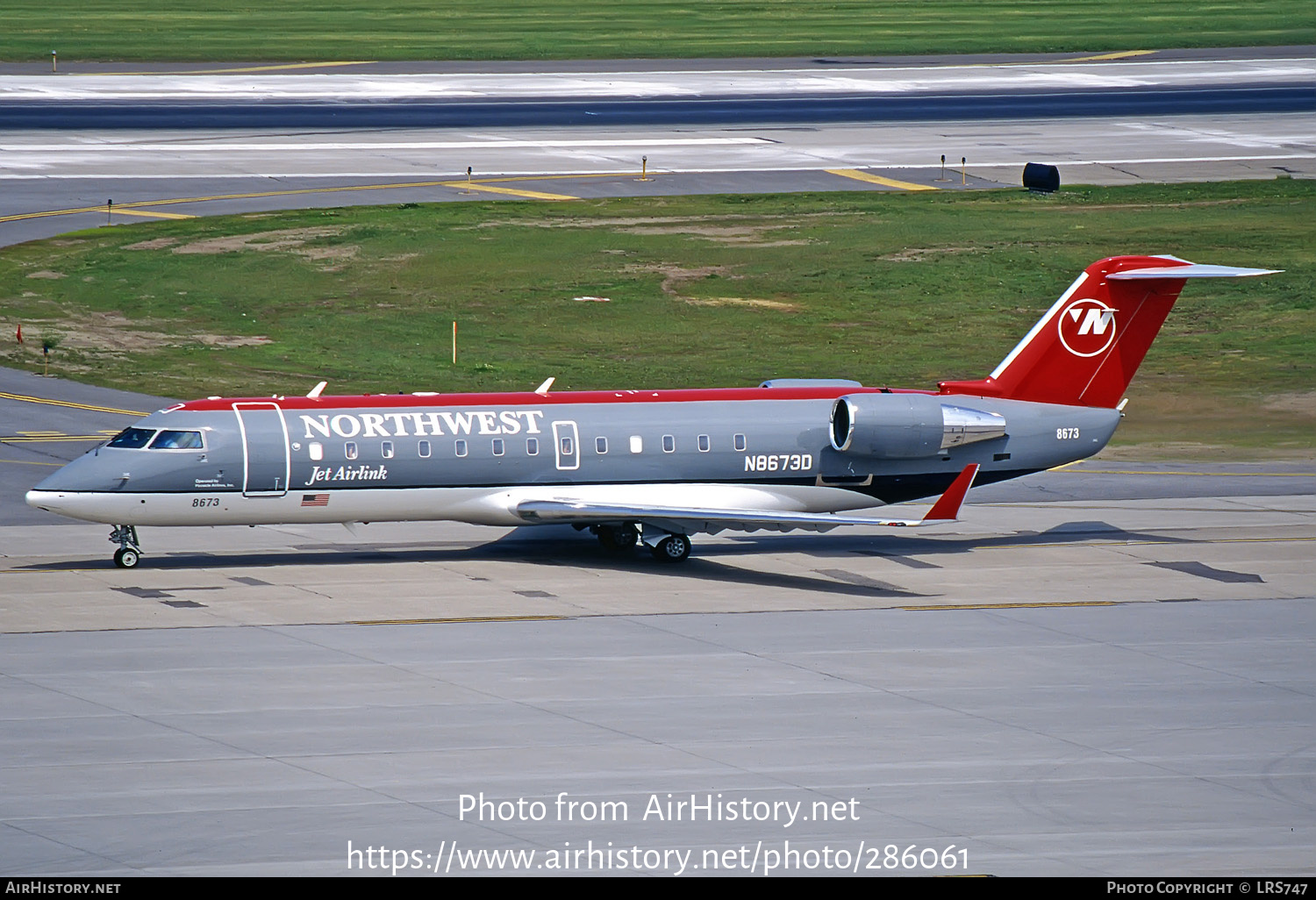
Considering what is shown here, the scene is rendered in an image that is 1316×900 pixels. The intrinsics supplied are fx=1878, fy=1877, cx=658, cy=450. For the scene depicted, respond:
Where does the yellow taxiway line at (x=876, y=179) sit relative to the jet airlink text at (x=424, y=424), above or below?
above

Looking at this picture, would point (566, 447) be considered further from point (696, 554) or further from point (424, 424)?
point (696, 554)

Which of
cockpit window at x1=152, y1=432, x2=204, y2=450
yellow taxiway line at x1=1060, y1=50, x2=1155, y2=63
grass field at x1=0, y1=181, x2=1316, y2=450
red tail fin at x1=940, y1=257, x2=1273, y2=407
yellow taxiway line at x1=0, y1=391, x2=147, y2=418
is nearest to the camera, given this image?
cockpit window at x1=152, y1=432, x2=204, y2=450

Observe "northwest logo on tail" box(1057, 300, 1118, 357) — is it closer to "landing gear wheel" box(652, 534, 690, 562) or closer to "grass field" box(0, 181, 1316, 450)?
"landing gear wheel" box(652, 534, 690, 562)

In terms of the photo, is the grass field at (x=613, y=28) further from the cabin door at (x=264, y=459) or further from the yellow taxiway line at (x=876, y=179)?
the cabin door at (x=264, y=459)

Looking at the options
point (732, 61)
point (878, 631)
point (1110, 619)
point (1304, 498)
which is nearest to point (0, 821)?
point (878, 631)

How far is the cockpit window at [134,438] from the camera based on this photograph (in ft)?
117

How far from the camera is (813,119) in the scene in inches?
3681

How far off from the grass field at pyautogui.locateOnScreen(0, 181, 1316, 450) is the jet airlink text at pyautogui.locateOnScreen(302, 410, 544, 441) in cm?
1573

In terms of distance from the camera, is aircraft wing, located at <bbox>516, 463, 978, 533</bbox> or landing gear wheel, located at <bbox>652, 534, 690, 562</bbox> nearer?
aircraft wing, located at <bbox>516, 463, 978, 533</bbox>

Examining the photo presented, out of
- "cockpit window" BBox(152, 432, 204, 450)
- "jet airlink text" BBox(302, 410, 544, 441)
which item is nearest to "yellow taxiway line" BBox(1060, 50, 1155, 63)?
"jet airlink text" BBox(302, 410, 544, 441)

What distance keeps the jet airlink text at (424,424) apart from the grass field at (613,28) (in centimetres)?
7700

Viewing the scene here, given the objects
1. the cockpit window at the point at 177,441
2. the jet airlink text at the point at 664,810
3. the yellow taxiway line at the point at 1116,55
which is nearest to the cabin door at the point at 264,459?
the cockpit window at the point at 177,441

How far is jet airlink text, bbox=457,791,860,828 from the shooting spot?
2247 cm

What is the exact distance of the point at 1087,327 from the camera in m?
40.2
